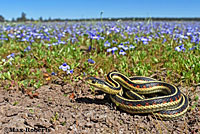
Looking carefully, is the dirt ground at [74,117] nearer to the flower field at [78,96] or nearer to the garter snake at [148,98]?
the flower field at [78,96]

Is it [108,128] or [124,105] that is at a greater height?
[124,105]

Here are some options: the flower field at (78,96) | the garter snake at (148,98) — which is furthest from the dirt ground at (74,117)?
the garter snake at (148,98)

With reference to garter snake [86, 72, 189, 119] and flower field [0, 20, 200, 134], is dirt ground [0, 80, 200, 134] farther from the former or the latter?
garter snake [86, 72, 189, 119]

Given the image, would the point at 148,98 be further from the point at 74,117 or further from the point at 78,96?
the point at 78,96

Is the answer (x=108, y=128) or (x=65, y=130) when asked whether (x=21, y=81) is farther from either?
(x=108, y=128)

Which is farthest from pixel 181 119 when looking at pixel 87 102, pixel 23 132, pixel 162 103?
pixel 23 132

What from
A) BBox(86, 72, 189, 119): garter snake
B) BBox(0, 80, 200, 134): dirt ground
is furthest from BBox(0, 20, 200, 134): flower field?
BBox(86, 72, 189, 119): garter snake
